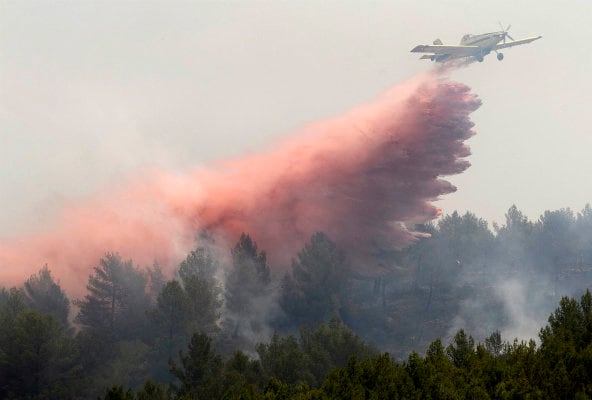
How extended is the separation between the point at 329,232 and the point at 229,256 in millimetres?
14055

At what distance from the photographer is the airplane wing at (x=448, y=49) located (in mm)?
70000

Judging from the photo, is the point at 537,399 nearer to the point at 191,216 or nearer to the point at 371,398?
the point at 371,398

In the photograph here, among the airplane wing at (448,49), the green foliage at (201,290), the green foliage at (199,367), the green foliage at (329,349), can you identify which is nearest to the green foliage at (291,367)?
the green foliage at (329,349)

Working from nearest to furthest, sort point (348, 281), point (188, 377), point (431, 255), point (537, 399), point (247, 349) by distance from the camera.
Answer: point (537, 399) → point (188, 377) → point (247, 349) → point (348, 281) → point (431, 255)

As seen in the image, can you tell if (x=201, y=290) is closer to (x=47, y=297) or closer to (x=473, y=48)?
(x=47, y=297)

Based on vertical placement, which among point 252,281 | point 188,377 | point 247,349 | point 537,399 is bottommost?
point 537,399

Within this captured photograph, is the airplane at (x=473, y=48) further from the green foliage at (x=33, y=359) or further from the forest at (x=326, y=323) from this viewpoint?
the green foliage at (x=33, y=359)

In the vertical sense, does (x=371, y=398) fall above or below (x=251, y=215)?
below

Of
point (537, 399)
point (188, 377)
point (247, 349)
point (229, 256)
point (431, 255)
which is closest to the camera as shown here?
point (537, 399)

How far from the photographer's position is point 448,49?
232 ft

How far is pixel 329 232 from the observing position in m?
87.8

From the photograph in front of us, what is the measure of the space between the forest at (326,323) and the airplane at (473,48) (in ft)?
87.4

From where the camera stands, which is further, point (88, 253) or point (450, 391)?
point (88, 253)

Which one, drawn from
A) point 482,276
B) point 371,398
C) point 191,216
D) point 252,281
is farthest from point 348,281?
point 371,398
